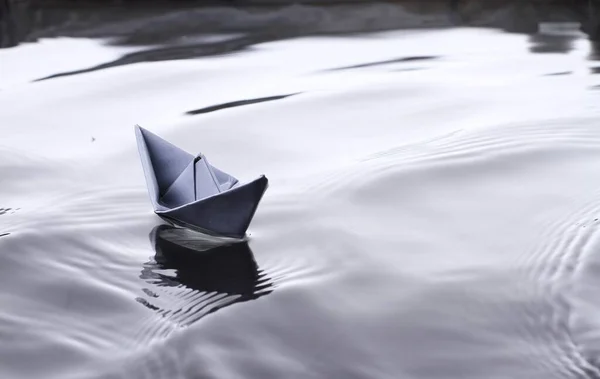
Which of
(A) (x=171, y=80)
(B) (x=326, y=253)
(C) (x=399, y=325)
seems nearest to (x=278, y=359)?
(C) (x=399, y=325)

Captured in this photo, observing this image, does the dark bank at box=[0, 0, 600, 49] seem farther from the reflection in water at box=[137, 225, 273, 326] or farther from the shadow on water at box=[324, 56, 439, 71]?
the reflection in water at box=[137, 225, 273, 326]

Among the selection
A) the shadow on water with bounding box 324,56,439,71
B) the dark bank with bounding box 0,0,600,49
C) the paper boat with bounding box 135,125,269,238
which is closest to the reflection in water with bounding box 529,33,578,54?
the dark bank with bounding box 0,0,600,49

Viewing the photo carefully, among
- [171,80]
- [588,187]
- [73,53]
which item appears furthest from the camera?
[73,53]

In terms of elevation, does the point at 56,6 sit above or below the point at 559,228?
above

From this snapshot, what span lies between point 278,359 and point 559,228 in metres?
0.57

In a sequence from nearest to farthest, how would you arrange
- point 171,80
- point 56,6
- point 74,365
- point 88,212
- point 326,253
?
point 74,365 → point 326,253 → point 88,212 → point 171,80 → point 56,6

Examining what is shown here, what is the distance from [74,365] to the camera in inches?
39.9

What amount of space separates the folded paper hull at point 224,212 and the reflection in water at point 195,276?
0.09 feet

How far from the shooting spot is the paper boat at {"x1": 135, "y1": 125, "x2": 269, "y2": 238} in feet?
4.02

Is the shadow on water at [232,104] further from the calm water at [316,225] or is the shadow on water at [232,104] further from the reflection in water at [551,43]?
the reflection in water at [551,43]

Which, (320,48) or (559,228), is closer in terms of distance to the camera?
(559,228)

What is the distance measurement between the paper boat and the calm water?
5cm

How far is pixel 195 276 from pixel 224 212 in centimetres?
10

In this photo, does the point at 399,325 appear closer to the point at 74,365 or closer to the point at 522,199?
the point at 74,365
